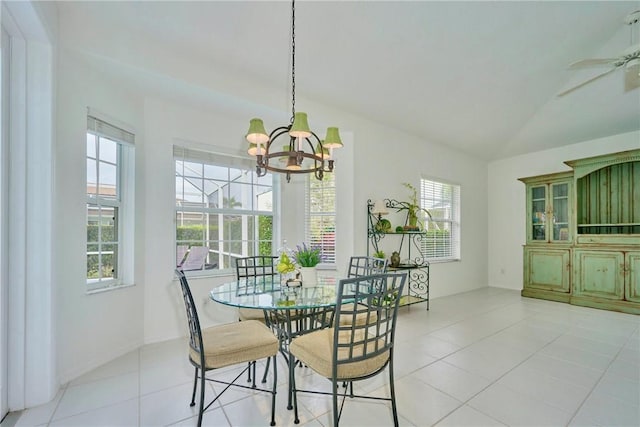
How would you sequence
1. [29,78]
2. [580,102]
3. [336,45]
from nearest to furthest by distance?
[29,78]
[336,45]
[580,102]

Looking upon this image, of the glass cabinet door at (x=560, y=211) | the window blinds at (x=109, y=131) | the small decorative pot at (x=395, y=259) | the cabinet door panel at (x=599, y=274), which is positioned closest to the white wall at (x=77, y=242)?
the window blinds at (x=109, y=131)

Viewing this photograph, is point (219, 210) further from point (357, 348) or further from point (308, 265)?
point (357, 348)

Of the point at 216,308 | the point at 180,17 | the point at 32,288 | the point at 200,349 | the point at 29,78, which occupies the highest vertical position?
the point at 180,17

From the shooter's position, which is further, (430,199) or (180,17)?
(430,199)

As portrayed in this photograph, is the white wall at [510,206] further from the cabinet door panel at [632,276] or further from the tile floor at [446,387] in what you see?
the tile floor at [446,387]

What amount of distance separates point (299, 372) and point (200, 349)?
1100 mm

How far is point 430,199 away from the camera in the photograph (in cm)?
539

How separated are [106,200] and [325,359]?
8.52ft

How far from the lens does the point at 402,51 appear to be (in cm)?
337

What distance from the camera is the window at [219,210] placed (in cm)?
340

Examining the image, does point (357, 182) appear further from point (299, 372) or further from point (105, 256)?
point (105, 256)

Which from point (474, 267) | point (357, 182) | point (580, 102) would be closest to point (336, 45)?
point (357, 182)

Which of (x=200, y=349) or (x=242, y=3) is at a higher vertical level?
(x=242, y=3)

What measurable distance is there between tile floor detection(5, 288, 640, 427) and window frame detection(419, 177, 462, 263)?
6.61ft
